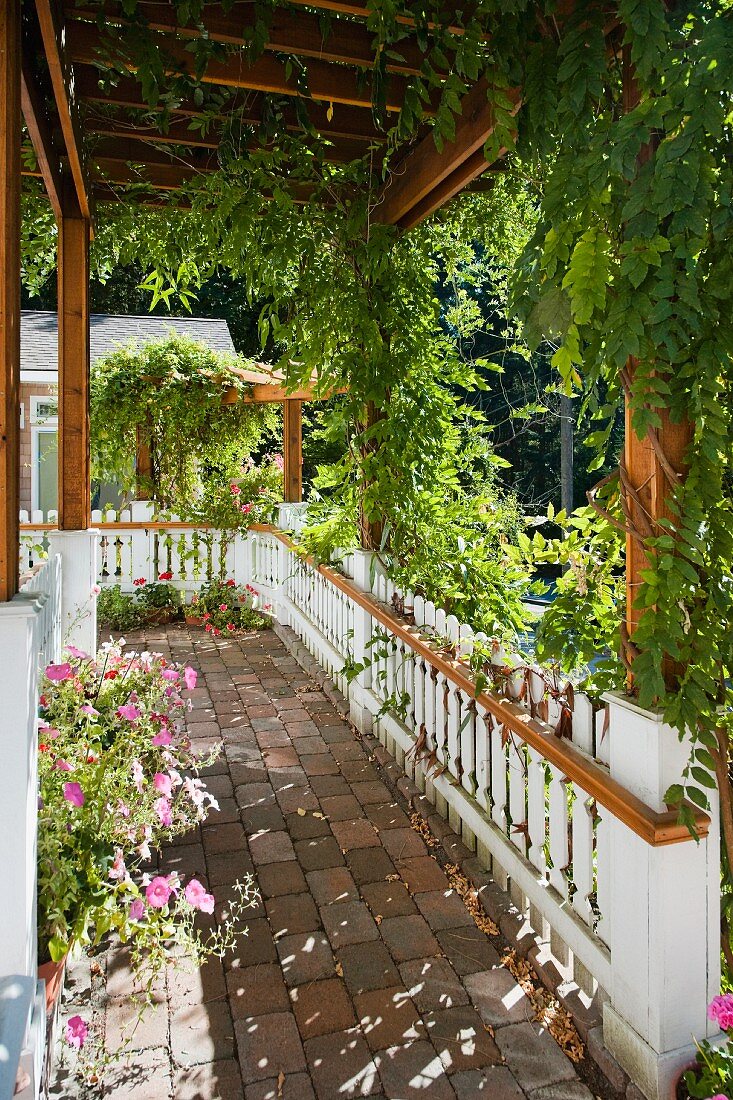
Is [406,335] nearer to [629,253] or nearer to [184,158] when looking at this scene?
[184,158]

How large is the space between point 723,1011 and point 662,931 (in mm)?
190

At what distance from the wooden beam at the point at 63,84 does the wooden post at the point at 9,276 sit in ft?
1.84

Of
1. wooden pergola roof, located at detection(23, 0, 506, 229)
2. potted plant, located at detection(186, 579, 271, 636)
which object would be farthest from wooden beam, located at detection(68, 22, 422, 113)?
potted plant, located at detection(186, 579, 271, 636)

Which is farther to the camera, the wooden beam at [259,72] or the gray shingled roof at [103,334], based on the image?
the gray shingled roof at [103,334]

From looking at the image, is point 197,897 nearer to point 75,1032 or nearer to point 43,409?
point 75,1032

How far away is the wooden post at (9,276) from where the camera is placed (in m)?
1.60

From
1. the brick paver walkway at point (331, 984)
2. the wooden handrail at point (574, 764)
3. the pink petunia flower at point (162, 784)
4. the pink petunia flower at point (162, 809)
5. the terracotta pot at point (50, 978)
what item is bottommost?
the brick paver walkway at point (331, 984)

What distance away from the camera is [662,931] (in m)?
1.72

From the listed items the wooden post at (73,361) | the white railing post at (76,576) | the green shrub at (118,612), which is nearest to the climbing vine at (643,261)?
the wooden post at (73,361)

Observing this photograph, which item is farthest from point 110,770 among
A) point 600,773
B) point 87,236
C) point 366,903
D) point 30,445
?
point 30,445

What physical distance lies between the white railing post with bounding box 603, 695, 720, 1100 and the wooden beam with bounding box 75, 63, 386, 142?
2.69 m

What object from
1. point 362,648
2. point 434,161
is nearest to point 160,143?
point 434,161

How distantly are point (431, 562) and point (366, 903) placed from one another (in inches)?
66.6

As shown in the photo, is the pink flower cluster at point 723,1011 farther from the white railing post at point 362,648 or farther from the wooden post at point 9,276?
the white railing post at point 362,648
